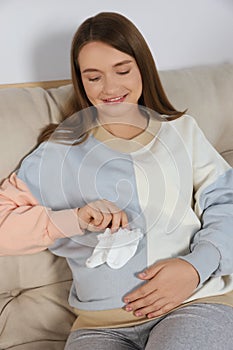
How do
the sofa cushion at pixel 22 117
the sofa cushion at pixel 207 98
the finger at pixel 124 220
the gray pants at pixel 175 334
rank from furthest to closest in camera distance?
the sofa cushion at pixel 207 98 → the sofa cushion at pixel 22 117 → the finger at pixel 124 220 → the gray pants at pixel 175 334

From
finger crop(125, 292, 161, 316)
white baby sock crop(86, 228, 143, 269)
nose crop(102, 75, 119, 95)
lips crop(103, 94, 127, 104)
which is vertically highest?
nose crop(102, 75, 119, 95)

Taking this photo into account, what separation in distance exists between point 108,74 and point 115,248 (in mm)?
332

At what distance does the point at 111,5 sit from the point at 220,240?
71 centimetres

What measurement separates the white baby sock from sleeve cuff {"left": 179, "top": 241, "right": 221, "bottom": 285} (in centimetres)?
10

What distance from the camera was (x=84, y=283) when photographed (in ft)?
4.15

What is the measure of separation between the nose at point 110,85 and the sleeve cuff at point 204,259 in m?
0.34

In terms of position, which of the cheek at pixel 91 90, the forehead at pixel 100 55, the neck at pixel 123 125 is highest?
the forehead at pixel 100 55

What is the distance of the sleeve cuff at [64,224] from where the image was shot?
4.04 feet

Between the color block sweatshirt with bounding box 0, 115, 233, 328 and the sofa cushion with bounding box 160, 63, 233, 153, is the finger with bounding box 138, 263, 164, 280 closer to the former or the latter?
the color block sweatshirt with bounding box 0, 115, 233, 328

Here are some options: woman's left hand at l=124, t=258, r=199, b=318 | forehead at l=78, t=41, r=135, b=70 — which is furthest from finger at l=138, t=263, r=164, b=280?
forehead at l=78, t=41, r=135, b=70

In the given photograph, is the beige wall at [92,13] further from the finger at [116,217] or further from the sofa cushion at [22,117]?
the finger at [116,217]

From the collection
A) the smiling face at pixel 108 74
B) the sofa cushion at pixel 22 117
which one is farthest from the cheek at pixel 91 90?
the sofa cushion at pixel 22 117

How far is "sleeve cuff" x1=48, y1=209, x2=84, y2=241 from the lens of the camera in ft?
4.04

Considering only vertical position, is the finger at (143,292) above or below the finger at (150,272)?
below
